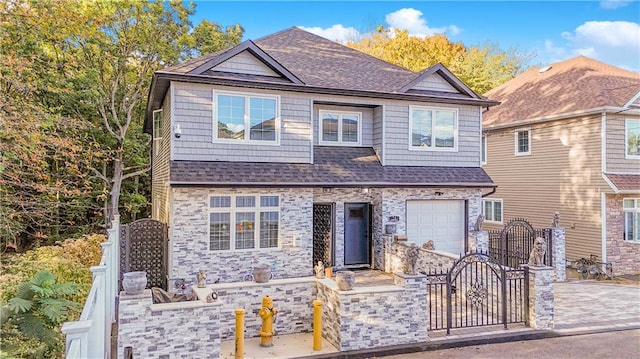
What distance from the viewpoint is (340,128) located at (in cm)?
1359

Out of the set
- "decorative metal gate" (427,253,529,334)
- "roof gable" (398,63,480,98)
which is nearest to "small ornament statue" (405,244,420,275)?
"decorative metal gate" (427,253,529,334)

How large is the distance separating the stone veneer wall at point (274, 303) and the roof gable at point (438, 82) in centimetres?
781

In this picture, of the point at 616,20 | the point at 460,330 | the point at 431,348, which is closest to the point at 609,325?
the point at 460,330

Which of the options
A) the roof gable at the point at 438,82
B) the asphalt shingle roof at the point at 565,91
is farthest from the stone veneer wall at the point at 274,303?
the asphalt shingle roof at the point at 565,91

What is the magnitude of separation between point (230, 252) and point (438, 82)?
8815 mm

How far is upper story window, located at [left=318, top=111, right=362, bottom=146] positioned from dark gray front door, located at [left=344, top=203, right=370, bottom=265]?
214 cm

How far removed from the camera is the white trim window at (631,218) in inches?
607

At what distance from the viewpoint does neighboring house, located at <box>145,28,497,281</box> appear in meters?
10.9

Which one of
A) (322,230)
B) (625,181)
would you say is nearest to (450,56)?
(625,181)

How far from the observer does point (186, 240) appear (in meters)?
10.6

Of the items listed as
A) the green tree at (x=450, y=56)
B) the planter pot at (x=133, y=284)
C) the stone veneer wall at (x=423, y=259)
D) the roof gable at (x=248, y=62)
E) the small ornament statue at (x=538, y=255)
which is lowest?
the stone veneer wall at (x=423, y=259)

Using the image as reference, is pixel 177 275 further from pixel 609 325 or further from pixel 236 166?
pixel 609 325

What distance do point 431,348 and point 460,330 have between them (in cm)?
98

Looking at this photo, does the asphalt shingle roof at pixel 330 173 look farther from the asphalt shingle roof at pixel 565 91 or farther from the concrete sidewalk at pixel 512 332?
the asphalt shingle roof at pixel 565 91
